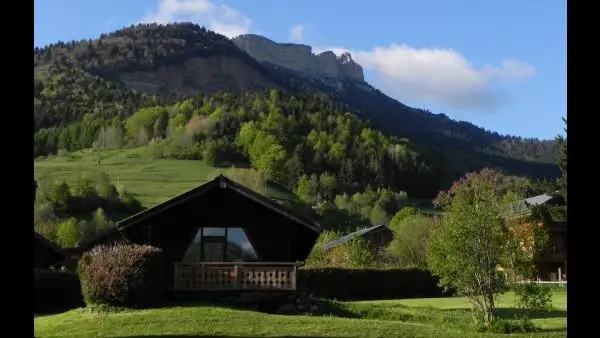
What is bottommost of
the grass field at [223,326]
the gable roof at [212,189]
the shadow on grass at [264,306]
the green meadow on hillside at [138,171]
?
the shadow on grass at [264,306]

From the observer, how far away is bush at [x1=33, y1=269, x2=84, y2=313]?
28047 mm

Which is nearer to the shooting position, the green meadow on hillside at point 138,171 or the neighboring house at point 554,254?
the neighboring house at point 554,254

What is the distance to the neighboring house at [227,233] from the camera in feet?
84.1

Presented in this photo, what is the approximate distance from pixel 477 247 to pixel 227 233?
34.4ft

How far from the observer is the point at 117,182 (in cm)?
10431

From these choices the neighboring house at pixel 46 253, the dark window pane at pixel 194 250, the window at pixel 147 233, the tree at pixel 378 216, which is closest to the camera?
the window at pixel 147 233

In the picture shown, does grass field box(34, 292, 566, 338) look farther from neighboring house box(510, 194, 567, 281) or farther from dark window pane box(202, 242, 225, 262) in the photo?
neighboring house box(510, 194, 567, 281)

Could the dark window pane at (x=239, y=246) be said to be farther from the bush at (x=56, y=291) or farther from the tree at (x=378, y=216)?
the tree at (x=378, y=216)

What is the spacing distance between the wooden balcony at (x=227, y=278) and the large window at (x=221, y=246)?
4.40 ft

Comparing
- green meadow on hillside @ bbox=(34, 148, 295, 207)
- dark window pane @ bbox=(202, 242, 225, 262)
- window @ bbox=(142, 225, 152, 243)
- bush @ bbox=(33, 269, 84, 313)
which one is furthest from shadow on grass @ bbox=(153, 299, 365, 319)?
green meadow on hillside @ bbox=(34, 148, 295, 207)

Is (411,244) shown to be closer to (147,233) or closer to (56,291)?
(56,291)

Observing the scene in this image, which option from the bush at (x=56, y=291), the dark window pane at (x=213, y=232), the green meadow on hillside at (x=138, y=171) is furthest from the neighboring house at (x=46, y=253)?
the green meadow on hillside at (x=138, y=171)
